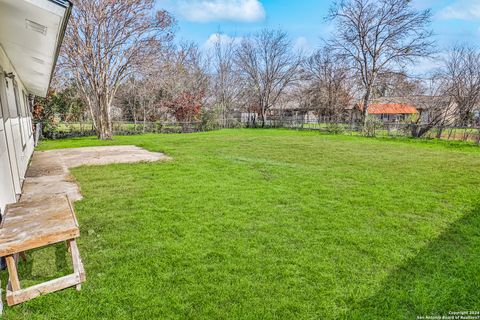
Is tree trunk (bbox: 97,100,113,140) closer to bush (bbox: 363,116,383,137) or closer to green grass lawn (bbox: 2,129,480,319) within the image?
green grass lawn (bbox: 2,129,480,319)

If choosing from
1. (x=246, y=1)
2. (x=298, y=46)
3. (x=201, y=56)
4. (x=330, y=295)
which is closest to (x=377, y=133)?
(x=246, y=1)

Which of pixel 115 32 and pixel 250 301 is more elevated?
pixel 115 32

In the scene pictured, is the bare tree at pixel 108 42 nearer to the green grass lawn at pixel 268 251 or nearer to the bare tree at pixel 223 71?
the green grass lawn at pixel 268 251

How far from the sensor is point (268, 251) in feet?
9.72

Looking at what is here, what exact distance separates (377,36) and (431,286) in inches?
940

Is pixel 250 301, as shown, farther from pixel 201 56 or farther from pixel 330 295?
pixel 201 56

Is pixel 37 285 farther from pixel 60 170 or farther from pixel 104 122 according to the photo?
pixel 104 122

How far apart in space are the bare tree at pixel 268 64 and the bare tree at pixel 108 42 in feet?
46.1

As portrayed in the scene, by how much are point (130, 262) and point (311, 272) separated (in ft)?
5.39

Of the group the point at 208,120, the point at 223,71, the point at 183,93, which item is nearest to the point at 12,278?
the point at 208,120

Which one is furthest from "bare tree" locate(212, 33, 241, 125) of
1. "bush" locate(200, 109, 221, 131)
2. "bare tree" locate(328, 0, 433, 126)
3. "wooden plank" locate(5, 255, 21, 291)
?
"wooden plank" locate(5, 255, 21, 291)

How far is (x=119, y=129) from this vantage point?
19.7 m

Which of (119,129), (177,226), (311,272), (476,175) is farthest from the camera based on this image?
(119,129)

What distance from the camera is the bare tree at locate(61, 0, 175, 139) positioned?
13.7 meters
